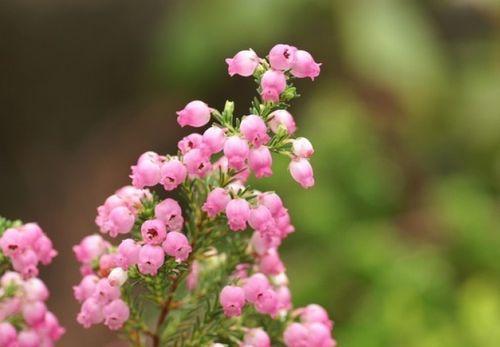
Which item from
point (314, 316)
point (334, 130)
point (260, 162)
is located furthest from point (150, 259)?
point (334, 130)

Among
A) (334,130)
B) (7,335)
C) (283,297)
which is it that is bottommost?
(7,335)

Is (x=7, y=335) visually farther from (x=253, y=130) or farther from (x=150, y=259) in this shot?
(x=253, y=130)

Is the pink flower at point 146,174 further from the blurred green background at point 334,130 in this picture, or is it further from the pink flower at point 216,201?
the blurred green background at point 334,130

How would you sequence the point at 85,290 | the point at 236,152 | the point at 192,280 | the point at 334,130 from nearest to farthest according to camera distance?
the point at 236,152
the point at 85,290
the point at 192,280
the point at 334,130

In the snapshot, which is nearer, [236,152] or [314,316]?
[236,152]

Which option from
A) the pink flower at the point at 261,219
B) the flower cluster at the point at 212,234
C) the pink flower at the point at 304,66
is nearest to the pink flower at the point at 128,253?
the flower cluster at the point at 212,234

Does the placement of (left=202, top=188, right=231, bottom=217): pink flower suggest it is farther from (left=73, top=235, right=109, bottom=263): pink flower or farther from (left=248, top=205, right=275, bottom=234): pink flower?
(left=73, top=235, right=109, bottom=263): pink flower
